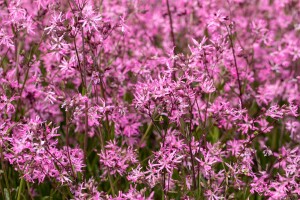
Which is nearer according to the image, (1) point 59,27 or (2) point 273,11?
(1) point 59,27

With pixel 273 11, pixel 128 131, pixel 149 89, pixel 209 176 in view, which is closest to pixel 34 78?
pixel 128 131

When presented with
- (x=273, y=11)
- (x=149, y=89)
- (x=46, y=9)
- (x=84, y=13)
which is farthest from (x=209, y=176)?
(x=273, y=11)

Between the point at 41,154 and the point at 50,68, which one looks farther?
the point at 50,68

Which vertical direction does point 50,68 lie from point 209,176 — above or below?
above

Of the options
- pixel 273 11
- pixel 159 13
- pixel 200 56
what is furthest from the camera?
pixel 273 11

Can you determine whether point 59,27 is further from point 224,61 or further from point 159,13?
point 159,13

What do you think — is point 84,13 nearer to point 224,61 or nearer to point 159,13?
point 224,61

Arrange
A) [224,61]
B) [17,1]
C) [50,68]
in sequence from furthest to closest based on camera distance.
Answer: [50,68], [224,61], [17,1]

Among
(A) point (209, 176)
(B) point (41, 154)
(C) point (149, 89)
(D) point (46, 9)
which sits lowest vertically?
(A) point (209, 176)

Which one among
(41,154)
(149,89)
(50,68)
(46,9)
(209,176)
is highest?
(46,9)
